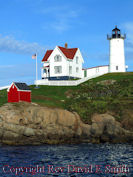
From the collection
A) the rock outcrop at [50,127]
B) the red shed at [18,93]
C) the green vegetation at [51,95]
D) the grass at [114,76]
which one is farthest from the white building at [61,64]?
the rock outcrop at [50,127]

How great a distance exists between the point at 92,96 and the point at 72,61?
19.4 m

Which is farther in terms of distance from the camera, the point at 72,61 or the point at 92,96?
the point at 72,61

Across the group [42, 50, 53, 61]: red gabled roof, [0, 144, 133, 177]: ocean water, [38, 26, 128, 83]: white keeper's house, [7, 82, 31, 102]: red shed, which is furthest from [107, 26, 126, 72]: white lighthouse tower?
[0, 144, 133, 177]: ocean water

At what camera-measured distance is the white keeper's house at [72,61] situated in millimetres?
68375

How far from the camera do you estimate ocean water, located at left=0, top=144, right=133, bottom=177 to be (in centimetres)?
2203

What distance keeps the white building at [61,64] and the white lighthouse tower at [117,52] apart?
8.50 metres

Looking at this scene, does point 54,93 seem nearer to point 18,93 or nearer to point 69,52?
point 18,93

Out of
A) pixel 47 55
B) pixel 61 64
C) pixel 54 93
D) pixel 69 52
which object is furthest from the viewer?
pixel 47 55

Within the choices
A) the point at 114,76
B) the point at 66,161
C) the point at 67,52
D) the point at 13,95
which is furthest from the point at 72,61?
the point at 66,161

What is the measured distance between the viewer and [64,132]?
3750 centimetres

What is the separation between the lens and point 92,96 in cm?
5253

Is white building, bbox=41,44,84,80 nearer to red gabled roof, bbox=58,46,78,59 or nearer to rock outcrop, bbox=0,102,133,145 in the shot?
red gabled roof, bbox=58,46,78,59

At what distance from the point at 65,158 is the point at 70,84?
3633 cm

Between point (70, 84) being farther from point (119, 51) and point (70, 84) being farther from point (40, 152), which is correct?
point (40, 152)
